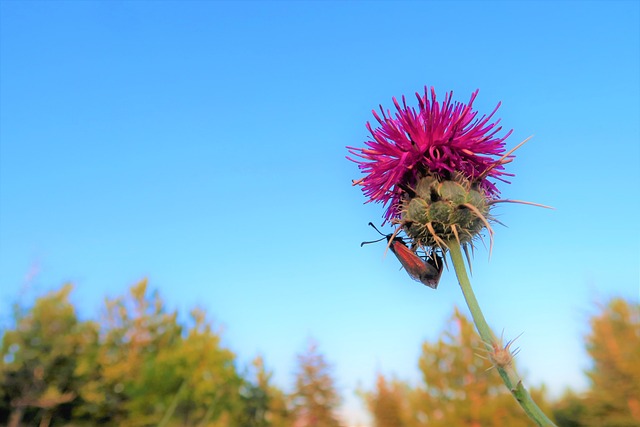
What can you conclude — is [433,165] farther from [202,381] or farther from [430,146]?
[202,381]

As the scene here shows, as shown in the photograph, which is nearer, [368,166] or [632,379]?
[368,166]

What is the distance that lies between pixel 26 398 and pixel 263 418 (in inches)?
946

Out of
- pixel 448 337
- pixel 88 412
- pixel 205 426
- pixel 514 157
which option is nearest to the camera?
pixel 514 157

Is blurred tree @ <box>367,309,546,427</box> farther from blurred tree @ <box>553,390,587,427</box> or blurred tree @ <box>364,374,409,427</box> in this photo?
blurred tree @ <box>364,374,409,427</box>

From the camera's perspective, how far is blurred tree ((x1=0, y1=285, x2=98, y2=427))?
38750mm

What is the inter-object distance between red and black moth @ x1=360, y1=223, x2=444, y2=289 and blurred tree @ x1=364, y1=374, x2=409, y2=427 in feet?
141

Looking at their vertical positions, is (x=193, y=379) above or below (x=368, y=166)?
above

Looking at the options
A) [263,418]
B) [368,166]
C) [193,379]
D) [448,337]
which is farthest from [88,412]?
[368,166]

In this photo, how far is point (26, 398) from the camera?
38938 mm

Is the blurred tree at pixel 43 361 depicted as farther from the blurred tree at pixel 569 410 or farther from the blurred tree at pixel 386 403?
the blurred tree at pixel 569 410

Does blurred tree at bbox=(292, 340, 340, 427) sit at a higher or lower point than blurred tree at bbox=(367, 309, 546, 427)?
higher

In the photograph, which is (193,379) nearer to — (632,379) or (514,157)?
(632,379)

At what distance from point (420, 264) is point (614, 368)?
90.4 ft

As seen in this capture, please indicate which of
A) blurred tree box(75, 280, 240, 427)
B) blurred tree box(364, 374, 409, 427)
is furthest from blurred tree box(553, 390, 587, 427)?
blurred tree box(75, 280, 240, 427)
